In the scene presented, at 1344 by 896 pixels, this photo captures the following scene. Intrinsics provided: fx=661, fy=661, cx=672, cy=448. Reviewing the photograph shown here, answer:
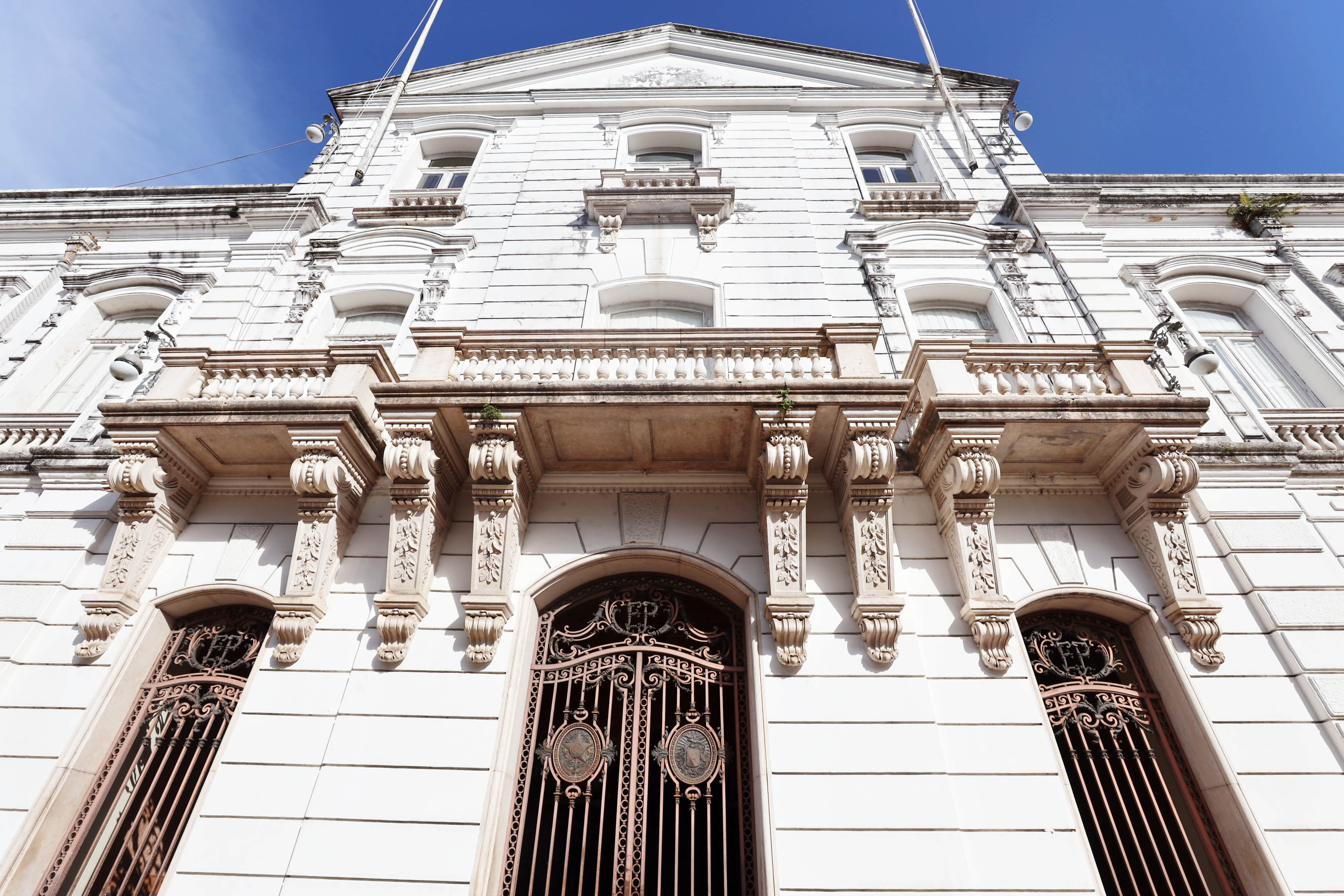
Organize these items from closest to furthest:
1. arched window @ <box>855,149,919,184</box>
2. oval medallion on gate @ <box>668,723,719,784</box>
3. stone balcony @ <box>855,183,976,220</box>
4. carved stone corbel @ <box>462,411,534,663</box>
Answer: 1. oval medallion on gate @ <box>668,723,719,784</box>
2. carved stone corbel @ <box>462,411,534,663</box>
3. stone balcony @ <box>855,183,976,220</box>
4. arched window @ <box>855,149,919,184</box>

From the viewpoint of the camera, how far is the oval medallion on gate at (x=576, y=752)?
664 cm

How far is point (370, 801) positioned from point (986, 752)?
5.89 meters

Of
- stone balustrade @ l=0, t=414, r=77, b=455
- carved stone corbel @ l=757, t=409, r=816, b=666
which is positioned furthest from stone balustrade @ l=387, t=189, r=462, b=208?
carved stone corbel @ l=757, t=409, r=816, b=666

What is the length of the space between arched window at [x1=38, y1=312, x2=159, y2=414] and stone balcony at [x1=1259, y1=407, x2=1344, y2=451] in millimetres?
16598

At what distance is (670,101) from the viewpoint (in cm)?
1457

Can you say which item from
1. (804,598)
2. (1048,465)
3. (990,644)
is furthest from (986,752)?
(1048,465)

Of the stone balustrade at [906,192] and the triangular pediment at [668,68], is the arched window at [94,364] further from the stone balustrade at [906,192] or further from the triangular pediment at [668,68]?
the stone balustrade at [906,192]

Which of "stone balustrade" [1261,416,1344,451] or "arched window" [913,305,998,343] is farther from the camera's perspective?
"arched window" [913,305,998,343]

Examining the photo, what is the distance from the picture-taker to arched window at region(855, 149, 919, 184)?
13.4 meters

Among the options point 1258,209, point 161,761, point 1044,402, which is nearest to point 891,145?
point 1258,209

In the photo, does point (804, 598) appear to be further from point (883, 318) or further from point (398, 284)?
point (398, 284)

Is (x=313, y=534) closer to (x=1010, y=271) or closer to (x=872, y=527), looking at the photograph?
(x=872, y=527)

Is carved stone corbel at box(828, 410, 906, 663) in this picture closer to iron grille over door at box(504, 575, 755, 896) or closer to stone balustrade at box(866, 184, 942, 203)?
iron grille over door at box(504, 575, 755, 896)

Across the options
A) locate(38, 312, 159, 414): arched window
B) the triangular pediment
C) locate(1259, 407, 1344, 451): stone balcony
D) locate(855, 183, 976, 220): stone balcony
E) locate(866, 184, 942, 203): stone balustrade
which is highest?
the triangular pediment
